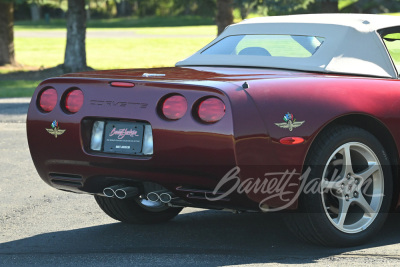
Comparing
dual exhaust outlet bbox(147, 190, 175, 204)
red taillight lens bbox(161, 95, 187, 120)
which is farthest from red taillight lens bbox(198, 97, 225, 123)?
dual exhaust outlet bbox(147, 190, 175, 204)

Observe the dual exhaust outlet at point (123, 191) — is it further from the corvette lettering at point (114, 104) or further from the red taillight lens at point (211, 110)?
the red taillight lens at point (211, 110)

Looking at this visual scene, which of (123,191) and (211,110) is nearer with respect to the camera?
(211,110)

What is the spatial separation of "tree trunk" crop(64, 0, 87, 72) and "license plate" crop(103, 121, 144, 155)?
18668mm

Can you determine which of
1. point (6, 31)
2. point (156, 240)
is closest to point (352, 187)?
point (156, 240)

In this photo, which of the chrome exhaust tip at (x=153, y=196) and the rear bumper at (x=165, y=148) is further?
the chrome exhaust tip at (x=153, y=196)

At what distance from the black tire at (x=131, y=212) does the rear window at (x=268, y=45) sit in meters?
1.22

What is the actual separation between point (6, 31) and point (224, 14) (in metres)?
7.00

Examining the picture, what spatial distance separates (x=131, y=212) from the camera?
591 cm

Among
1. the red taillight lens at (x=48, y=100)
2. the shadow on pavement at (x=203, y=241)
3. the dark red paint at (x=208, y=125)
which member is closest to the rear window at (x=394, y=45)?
the dark red paint at (x=208, y=125)

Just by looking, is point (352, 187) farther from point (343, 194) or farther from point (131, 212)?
point (131, 212)

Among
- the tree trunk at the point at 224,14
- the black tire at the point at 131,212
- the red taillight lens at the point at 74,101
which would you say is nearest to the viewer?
the red taillight lens at the point at 74,101

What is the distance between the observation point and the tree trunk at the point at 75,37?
23250 mm

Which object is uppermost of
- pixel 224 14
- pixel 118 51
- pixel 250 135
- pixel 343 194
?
pixel 250 135

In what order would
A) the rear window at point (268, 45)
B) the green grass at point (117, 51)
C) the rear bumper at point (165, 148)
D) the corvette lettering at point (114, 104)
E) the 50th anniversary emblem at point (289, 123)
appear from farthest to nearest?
the green grass at point (117, 51) < the rear window at point (268, 45) < the corvette lettering at point (114, 104) < the 50th anniversary emblem at point (289, 123) < the rear bumper at point (165, 148)
